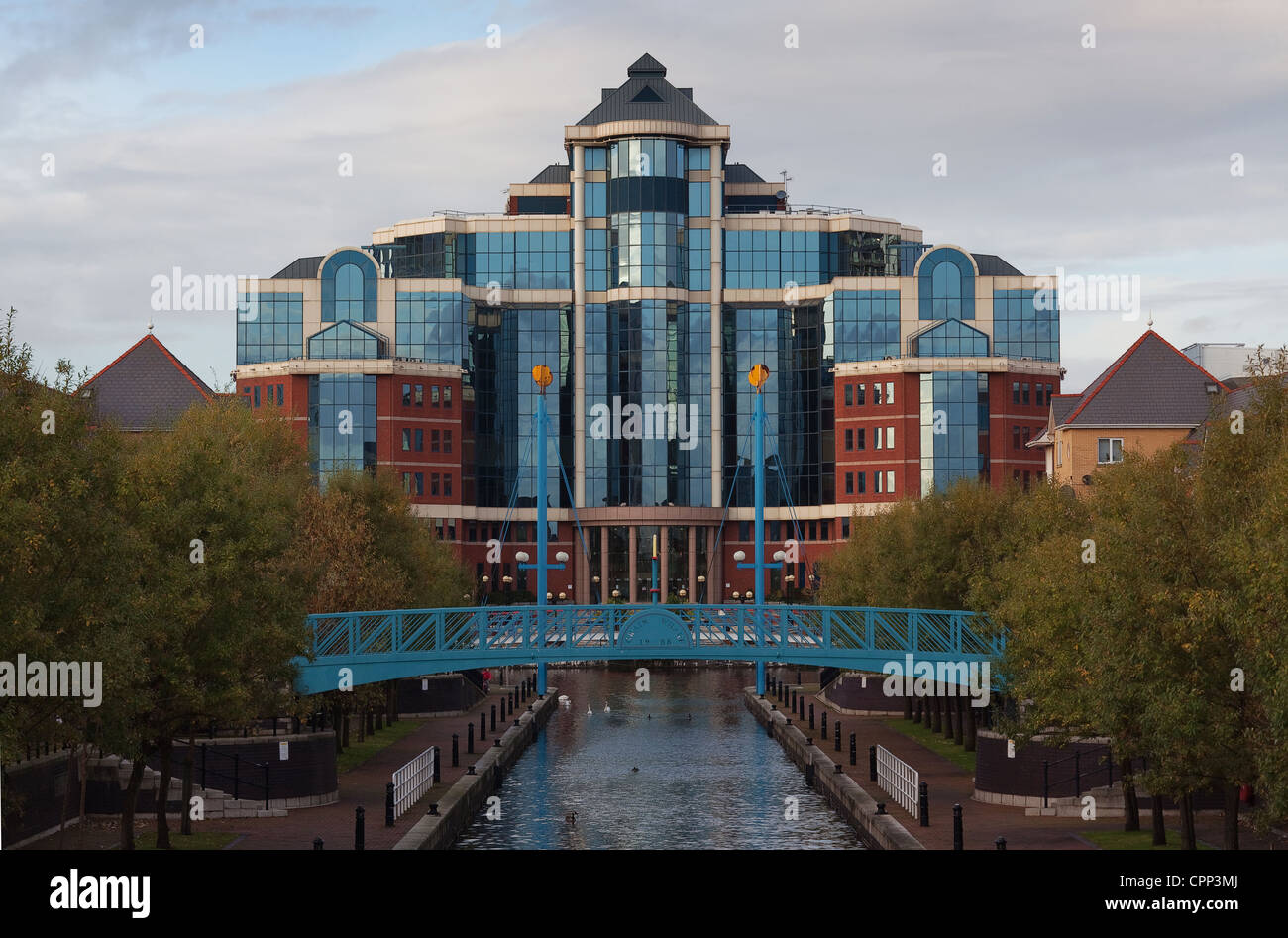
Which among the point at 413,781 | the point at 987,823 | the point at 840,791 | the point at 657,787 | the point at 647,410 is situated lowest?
the point at 657,787

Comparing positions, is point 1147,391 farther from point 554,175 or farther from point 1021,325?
point 554,175

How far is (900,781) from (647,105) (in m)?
96.6

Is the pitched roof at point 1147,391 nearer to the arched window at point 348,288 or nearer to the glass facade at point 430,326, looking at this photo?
the glass facade at point 430,326

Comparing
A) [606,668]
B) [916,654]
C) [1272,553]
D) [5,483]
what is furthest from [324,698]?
[606,668]

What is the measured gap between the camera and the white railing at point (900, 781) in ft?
138

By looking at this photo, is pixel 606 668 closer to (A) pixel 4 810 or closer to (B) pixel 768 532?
(B) pixel 768 532

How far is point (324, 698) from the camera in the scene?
165 ft

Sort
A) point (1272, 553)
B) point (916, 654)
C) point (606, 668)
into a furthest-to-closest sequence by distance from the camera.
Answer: point (606, 668)
point (916, 654)
point (1272, 553)

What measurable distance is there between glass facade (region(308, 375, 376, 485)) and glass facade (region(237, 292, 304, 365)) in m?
6.71

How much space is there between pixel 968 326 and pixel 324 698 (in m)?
84.7

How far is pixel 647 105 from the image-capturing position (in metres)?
133

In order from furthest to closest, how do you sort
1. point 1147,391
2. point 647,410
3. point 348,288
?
point 647,410 → point 348,288 → point 1147,391

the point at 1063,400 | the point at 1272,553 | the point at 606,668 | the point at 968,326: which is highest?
the point at 968,326

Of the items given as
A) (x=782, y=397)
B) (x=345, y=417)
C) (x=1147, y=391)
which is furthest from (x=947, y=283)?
(x=345, y=417)
